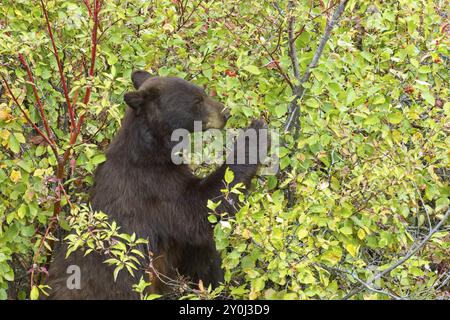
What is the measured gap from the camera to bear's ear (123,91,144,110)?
16.9 feet

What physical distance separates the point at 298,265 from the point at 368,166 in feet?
2.67

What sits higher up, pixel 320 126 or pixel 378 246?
pixel 320 126

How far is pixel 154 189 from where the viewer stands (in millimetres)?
5305

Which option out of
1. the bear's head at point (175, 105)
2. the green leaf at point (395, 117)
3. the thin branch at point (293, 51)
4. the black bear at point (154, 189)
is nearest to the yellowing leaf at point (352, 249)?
the green leaf at point (395, 117)

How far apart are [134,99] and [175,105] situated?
35 centimetres

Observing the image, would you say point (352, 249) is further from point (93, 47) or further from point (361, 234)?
point (93, 47)

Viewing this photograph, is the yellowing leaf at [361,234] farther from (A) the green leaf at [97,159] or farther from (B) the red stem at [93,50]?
(B) the red stem at [93,50]

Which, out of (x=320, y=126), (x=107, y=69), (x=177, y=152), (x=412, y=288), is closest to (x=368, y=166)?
(x=320, y=126)

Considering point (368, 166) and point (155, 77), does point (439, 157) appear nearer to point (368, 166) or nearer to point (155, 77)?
point (368, 166)

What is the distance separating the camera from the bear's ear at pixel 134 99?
515 cm

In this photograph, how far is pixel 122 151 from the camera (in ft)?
17.4

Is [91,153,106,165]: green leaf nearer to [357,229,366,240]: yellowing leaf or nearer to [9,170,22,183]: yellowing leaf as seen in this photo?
[9,170,22,183]: yellowing leaf

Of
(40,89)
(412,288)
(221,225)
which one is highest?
(40,89)

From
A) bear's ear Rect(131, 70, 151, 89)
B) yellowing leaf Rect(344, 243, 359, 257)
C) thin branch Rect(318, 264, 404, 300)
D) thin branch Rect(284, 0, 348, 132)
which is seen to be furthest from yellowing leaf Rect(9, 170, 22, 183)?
yellowing leaf Rect(344, 243, 359, 257)
